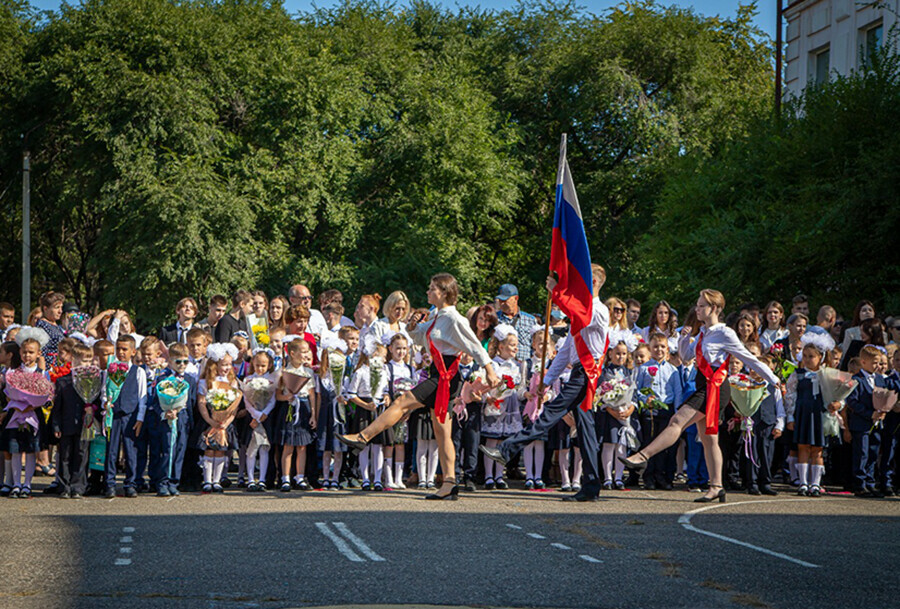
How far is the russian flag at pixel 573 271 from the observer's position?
41.1 feet

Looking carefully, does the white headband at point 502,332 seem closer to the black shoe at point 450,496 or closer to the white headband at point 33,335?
the black shoe at point 450,496

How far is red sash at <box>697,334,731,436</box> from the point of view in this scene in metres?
12.8

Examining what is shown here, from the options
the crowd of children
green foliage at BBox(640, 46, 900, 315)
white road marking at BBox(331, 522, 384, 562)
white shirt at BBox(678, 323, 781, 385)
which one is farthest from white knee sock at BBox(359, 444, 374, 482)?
green foliage at BBox(640, 46, 900, 315)

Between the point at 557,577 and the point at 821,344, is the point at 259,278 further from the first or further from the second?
the point at 557,577

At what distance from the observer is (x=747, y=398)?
14.5 m

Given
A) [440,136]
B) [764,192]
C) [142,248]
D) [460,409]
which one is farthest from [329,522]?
[440,136]

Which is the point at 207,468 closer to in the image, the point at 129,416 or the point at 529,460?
the point at 129,416

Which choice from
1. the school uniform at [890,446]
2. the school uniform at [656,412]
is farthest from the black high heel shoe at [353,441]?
the school uniform at [890,446]

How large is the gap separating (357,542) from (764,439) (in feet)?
22.3

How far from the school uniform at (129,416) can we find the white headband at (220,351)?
986 millimetres

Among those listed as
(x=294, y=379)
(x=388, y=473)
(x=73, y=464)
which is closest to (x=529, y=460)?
(x=388, y=473)

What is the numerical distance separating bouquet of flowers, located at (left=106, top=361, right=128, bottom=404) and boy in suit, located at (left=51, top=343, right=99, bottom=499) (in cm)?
19

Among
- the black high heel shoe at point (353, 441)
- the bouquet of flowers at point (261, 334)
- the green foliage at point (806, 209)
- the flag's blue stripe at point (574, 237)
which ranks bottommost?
the black high heel shoe at point (353, 441)

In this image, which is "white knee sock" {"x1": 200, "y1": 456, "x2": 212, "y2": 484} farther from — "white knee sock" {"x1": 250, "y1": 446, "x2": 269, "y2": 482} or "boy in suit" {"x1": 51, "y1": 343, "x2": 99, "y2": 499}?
"boy in suit" {"x1": 51, "y1": 343, "x2": 99, "y2": 499}
